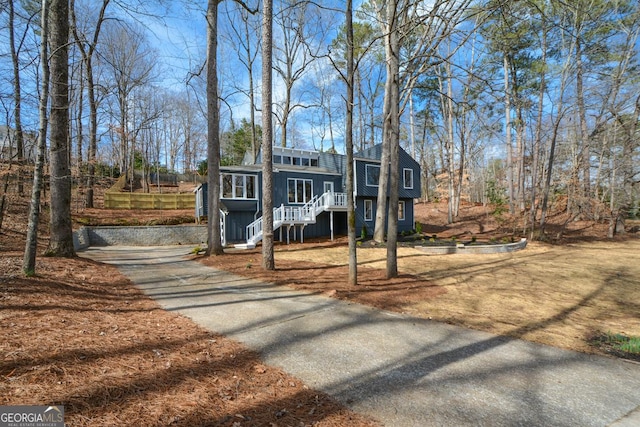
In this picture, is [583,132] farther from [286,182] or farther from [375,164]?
[286,182]

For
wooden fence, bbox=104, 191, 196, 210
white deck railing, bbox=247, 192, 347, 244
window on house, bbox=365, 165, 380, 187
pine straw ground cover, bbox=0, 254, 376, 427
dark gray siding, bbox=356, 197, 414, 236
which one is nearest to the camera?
pine straw ground cover, bbox=0, 254, 376, 427

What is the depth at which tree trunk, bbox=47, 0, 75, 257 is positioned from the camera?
23.5 feet

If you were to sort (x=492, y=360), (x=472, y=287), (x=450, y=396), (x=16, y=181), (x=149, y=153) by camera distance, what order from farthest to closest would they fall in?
1. (x=149, y=153)
2. (x=16, y=181)
3. (x=472, y=287)
4. (x=492, y=360)
5. (x=450, y=396)

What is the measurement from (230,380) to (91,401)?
1.00 m

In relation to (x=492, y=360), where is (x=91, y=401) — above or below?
above

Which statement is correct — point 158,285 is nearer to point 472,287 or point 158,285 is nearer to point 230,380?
point 230,380

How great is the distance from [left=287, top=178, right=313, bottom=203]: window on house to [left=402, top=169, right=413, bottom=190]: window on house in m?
6.98

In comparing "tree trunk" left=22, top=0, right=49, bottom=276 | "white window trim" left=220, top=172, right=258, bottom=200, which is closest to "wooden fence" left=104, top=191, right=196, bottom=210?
"white window trim" left=220, top=172, right=258, bottom=200

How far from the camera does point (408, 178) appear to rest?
21703 millimetres

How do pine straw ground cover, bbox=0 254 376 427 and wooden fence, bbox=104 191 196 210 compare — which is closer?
pine straw ground cover, bbox=0 254 376 427

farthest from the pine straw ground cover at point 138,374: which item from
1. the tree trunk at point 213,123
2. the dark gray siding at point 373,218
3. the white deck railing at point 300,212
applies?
the dark gray siding at point 373,218

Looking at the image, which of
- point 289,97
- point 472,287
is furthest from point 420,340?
point 289,97

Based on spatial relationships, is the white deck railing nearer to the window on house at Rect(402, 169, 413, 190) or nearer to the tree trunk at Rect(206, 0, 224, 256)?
the tree trunk at Rect(206, 0, 224, 256)

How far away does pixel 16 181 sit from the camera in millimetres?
11727
